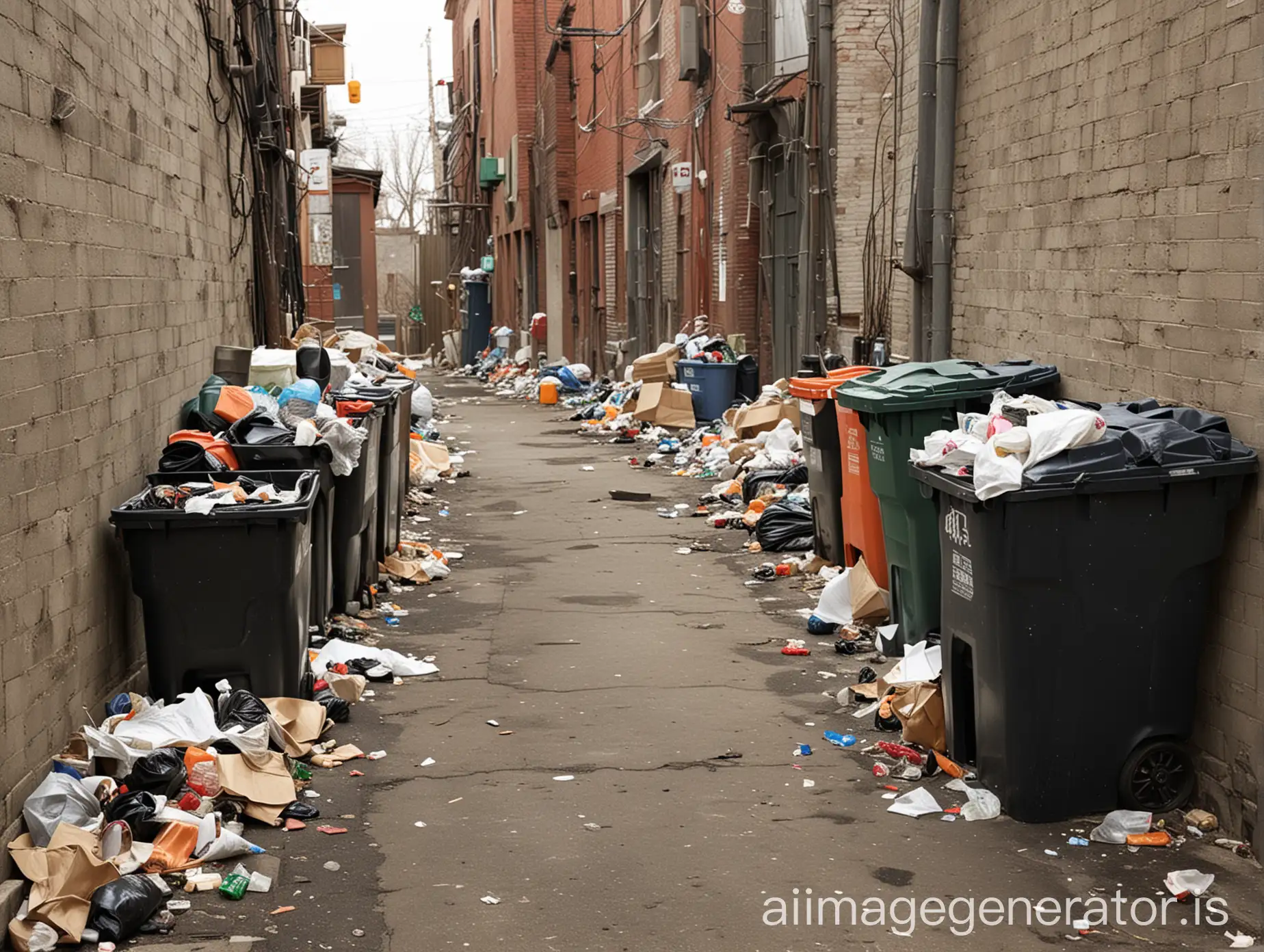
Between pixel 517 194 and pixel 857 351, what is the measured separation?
22733 mm

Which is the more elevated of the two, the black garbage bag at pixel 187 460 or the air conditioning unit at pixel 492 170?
the air conditioning unit at pixel 492 170

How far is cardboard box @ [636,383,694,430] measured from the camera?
17.0 m

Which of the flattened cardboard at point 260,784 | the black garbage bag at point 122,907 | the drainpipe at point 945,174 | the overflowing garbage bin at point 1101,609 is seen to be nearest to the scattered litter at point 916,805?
the overflowing garbage bin at point 1101,609

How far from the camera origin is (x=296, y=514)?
547 cm

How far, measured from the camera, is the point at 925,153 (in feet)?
28.4

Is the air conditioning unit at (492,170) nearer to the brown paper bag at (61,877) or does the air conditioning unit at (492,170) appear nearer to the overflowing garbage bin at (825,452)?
the overflowing garbage bin at (825,452)

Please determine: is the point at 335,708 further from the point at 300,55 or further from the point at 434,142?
the point at 434,142

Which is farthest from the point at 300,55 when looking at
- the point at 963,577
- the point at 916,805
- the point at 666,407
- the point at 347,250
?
the point at 916,805

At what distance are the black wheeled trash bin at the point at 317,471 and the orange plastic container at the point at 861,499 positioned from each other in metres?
2.74

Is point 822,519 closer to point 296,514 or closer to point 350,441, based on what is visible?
point 350,441

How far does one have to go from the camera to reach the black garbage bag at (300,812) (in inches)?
193

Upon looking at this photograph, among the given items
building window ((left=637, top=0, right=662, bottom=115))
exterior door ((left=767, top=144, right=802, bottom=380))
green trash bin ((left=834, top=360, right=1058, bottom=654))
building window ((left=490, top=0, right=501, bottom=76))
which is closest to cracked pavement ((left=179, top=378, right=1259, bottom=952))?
green trash bin ((left=834, top=360, right=1058, bottom=654))

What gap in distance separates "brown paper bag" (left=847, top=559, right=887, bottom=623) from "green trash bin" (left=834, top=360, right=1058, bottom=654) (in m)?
0.34

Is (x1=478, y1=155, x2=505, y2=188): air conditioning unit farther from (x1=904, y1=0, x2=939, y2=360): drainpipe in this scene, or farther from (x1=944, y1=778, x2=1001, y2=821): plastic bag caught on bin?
(x1=944, y1=778, x2=1001, y2=821): plastic bag caught on bin
